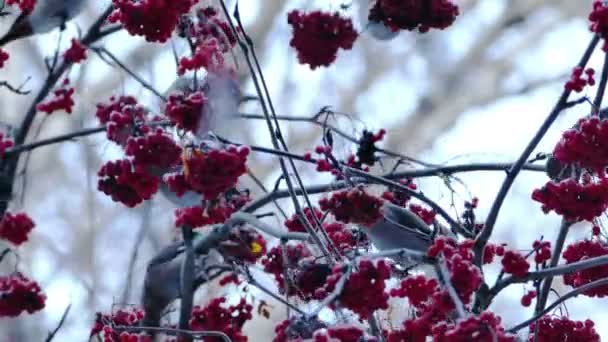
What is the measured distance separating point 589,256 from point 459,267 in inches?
16.0

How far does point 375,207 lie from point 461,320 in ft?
0.86

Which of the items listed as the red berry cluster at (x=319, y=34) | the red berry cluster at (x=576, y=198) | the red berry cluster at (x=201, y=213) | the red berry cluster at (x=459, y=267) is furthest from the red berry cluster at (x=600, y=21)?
the red berry cluster at (x=201, y=213)

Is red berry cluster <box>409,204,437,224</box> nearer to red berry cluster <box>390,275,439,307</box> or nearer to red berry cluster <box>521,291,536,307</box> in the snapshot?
red berry cluster <box>521,291,536,307</box>

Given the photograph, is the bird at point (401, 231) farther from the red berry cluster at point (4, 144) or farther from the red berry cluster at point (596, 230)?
the red berry cluster at point (4, 144)

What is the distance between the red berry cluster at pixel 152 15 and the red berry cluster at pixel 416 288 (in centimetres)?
50

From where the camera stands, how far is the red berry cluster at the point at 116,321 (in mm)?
1345

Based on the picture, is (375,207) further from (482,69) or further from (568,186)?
(482,69)

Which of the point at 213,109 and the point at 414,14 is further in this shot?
the point at 414,14

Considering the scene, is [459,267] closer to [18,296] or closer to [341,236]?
[341,236]

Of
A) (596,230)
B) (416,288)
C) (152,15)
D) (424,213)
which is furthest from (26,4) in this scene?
(596,230)

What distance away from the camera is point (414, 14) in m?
1.49

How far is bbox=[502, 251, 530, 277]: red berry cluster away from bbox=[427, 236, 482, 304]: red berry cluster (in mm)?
68

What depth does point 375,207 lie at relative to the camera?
1.19 meters

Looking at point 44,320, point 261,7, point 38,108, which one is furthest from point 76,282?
point 38,108
